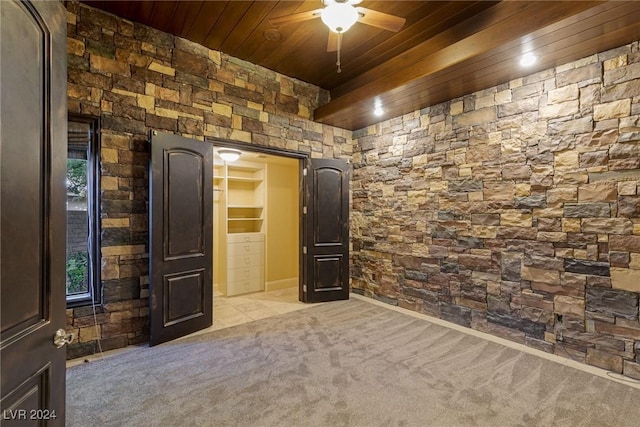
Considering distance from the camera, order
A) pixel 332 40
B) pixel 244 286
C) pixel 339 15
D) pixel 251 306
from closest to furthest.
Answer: pixel 339 15 < pixel 332 40 < pixel 251 306 < pixel 244 286

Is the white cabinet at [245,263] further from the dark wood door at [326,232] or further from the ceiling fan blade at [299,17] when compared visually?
the ceiling fan blade at [299,17]

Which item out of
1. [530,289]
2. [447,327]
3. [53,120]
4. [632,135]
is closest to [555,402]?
[530,289]

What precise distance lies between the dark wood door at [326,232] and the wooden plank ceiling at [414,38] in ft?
3.03

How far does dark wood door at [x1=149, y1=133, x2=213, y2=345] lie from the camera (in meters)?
2.88

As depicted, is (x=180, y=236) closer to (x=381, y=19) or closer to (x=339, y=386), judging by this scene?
(x=339, y=386)

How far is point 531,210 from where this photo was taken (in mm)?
2869

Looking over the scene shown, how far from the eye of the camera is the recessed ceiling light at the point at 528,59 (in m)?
2.53

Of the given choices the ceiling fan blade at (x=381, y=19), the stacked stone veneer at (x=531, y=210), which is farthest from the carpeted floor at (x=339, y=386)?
the ceiling fan blade at (x=381, y=19)

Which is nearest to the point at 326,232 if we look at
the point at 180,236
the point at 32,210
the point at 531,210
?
the point at 180,236

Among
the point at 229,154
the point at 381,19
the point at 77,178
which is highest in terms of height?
the point at 381,19

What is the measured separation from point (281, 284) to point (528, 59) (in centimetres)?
465

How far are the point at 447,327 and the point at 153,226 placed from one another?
333 cm

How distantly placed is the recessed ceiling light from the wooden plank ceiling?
5 centimetres

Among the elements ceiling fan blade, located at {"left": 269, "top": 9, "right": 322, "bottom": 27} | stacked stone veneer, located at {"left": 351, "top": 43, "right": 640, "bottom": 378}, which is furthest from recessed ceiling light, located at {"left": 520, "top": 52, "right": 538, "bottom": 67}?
ceiling fan blade, located at {"left": 269, "top": 9, "right": 322, "bottom": 27}
